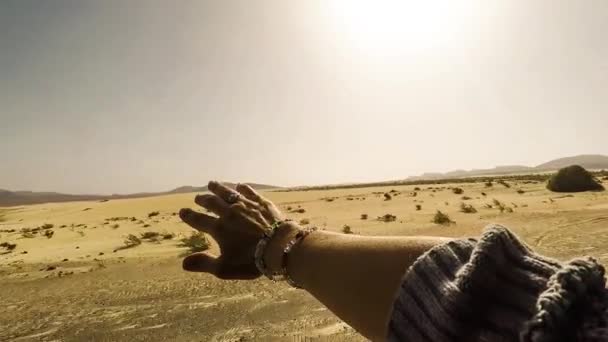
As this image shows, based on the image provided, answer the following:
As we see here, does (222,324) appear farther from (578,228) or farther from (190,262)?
(578,228)

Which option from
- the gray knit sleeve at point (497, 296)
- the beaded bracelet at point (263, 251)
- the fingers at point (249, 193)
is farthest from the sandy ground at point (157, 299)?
the gray knit sleeve at point (497, 296)

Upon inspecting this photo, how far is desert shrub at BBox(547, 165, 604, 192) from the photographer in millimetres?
18375

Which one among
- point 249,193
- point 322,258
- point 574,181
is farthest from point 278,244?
point 574,181

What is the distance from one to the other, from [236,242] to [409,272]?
1.03 metres

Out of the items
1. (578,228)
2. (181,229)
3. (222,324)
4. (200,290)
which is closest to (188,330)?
(222,324)

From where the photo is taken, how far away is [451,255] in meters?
1.10

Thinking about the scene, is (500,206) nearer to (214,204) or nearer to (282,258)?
(214,204)

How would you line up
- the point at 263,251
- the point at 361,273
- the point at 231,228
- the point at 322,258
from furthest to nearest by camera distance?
the point at 231,228 < the point at 263,251 < the point at 322,258 < the point at 361,273

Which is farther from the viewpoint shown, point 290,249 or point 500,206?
point 500,206

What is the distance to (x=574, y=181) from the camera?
1856cm

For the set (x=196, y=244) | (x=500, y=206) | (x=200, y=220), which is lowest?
(x=196, y=244)

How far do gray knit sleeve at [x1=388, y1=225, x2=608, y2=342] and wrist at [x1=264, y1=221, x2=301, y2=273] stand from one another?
2.27ft

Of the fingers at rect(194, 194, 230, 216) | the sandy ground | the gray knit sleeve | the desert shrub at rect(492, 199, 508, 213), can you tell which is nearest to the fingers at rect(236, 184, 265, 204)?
the fingers at rect(194, 194, 230, 216)

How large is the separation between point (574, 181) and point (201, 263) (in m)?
20.2
